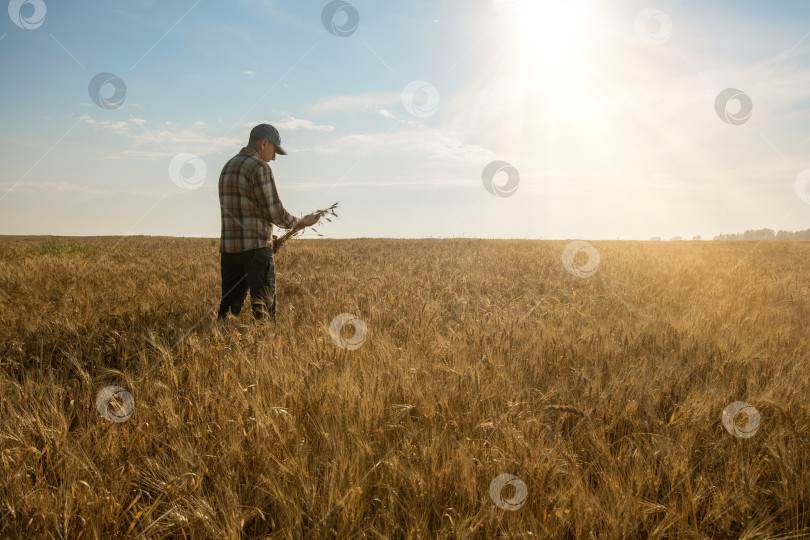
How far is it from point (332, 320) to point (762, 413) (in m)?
3.78

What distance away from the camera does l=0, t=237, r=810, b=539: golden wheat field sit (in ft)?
5.69

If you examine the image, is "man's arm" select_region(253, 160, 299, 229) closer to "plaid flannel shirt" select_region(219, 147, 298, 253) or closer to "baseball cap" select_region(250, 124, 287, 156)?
"plaid flannel shirt" select_region(219, 147, 298, 253)

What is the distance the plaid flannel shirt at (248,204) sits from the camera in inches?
191

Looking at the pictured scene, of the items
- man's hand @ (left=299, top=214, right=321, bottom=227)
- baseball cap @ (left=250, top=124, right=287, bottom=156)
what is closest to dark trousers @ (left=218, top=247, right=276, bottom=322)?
man's hand @ (left=299, top=214, right=321, bottom=227)

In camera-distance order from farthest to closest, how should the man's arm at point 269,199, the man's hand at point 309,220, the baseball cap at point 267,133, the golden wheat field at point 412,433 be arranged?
the man's hand at point 309,220
the baseball cap at point 267,133
the man's arm at point 269,199
the golden wheat field at point 412,433

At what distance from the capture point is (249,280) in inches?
203

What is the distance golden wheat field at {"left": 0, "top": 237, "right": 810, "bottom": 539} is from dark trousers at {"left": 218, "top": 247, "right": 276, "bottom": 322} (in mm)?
496

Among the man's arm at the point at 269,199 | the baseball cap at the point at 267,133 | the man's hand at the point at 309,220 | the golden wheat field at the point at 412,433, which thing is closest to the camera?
the golden wheat field at the point at 412,433

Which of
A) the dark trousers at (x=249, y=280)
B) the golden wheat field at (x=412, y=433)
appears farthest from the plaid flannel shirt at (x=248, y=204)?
the golden wheat field at (x=412, y=433)

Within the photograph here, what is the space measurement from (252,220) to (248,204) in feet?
0.62

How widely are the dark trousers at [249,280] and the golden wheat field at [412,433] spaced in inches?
19.5

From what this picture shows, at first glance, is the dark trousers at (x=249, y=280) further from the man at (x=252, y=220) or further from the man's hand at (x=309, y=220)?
the man's hand at (x=309, y=220)

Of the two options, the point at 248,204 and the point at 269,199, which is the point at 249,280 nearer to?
the point at 248,204

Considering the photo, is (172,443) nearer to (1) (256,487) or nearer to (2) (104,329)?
(1) (256,487)
